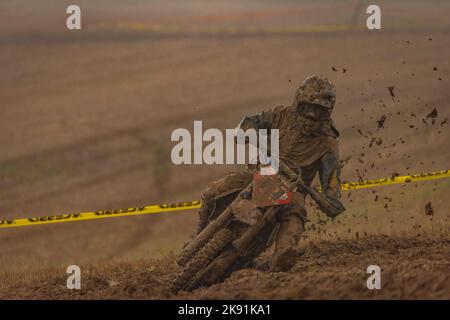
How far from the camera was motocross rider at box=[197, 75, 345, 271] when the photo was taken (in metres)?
9.58

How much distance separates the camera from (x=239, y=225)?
9.77 meters

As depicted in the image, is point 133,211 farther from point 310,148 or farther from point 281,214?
point 310,148

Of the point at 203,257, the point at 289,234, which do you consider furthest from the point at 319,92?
the point at 203,257

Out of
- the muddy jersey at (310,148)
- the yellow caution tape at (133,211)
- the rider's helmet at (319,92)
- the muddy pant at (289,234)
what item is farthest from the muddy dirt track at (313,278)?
the rider's helmet at (319,92)

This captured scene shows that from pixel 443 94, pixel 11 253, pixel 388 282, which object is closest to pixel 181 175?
pixel 11 253

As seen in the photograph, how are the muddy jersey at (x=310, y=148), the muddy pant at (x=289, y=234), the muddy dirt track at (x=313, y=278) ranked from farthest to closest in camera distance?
the muddy jersey at (x=310, y=148)
the muddy pant at (x=289, y=234)
the muddy dirt track at (x=313, y=278)

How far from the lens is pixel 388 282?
29.7 ft

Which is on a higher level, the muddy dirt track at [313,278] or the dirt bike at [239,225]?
the dirt bike at [239,225]

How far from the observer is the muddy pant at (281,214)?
9.51m

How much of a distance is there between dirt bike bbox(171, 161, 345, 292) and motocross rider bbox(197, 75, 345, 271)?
14 cm

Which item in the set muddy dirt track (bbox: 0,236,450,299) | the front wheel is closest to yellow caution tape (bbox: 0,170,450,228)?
muddy dirt track (bbox: 0,236,450,299)

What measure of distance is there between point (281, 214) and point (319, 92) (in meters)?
1.35

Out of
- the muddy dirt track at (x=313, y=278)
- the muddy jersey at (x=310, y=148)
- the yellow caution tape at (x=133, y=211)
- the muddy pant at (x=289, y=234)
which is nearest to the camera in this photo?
the muddy dirt track at (x=313, y=278)

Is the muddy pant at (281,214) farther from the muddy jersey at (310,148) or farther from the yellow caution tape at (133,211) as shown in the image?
the yellow caution tape at (133,211)
